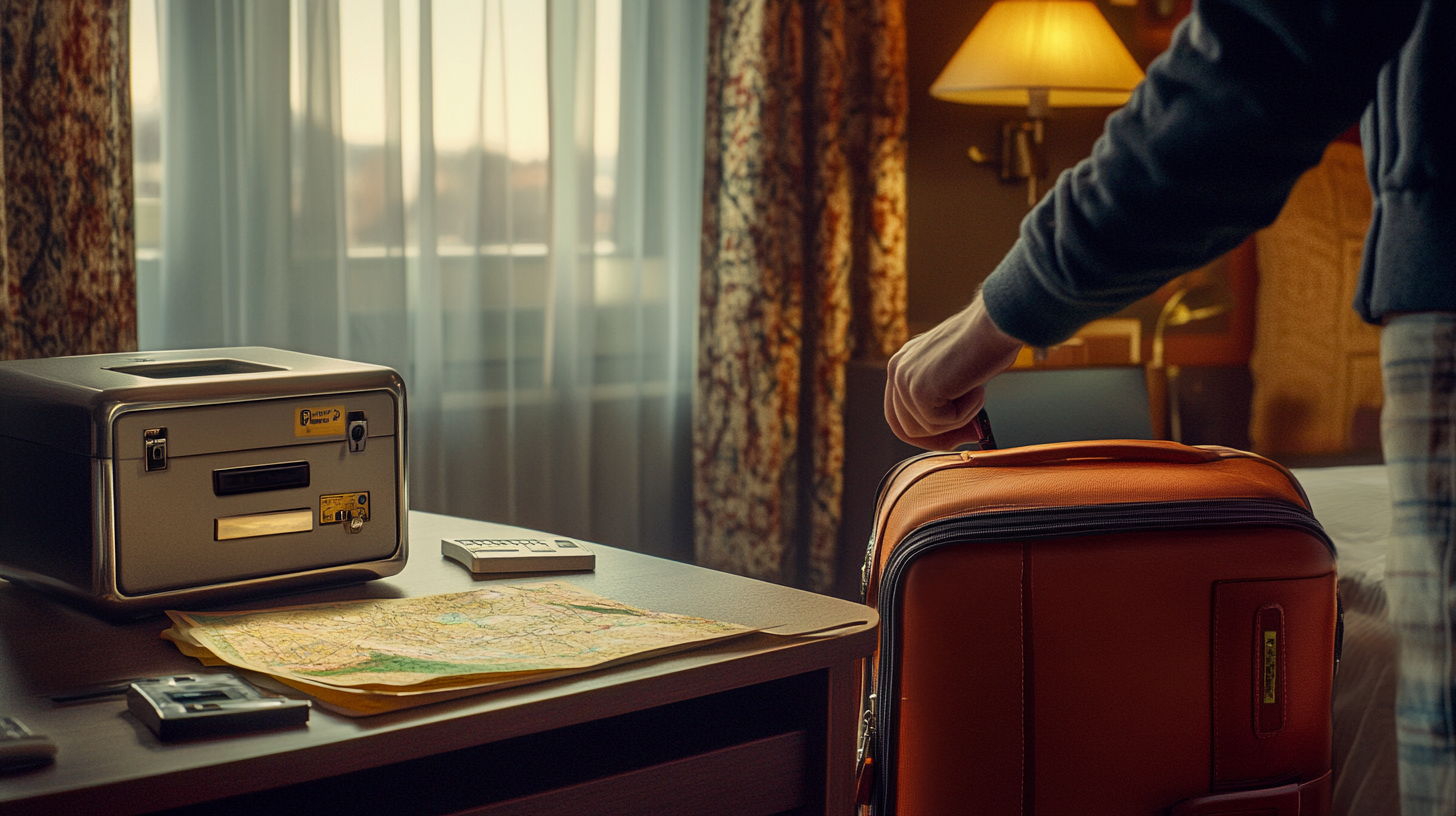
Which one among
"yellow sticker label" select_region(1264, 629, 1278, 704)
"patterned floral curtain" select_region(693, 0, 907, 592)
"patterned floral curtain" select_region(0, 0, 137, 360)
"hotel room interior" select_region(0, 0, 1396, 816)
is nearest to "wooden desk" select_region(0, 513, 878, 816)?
"yellow sticker label" select_region(1264, 629, 1278, 704)

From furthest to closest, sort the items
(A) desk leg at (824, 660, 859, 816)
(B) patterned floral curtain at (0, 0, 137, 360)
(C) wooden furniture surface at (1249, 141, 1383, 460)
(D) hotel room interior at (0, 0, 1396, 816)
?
(C) wooden furniture surface at (1249, 141, 1383, 460), (D) hotel room interior at (0, 0, 1396, 816), (B) patterned floral curtain at (0, 0, 137, 360), (A) desk leg at (824, 660, 859, 816)

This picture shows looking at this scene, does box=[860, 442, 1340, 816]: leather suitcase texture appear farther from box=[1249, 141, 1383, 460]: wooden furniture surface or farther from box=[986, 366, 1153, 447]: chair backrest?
box=[1249, 141, 1383, 460]: wooden furniture surface

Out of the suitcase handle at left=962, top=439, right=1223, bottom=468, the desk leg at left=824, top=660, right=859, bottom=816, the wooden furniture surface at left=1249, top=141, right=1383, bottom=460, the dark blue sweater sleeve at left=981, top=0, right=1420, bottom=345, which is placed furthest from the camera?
the wooden furniture surface at left=1249, top=141, right=1383, bottom=460

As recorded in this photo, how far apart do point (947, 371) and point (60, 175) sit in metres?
1.79

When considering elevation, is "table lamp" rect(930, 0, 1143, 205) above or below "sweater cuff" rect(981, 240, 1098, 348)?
above

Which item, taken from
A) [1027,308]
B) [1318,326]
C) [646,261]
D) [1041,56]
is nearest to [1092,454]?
[1027,308]

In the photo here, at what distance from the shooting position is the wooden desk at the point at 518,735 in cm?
64

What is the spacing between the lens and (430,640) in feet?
2.75

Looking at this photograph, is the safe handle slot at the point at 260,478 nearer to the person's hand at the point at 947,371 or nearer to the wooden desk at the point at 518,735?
the wooden desk at the point at 518,735

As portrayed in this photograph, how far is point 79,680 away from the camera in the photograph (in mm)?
773

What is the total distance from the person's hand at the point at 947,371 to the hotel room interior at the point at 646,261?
1384 mm

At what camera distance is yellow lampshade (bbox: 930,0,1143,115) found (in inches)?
107

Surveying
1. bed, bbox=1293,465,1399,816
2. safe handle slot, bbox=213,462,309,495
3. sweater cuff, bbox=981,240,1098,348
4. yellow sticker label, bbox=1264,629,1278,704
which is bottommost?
bed, bbox=1293,465,1399,816

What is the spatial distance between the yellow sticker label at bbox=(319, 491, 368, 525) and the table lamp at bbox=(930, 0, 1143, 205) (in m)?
2.11
